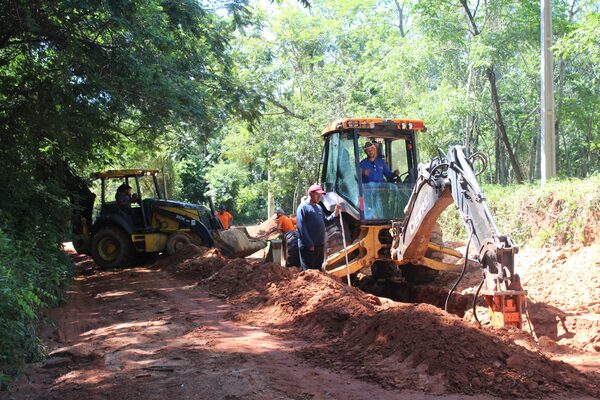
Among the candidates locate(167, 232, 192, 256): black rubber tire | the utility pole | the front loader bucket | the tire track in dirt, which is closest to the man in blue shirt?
the tire track in dirt

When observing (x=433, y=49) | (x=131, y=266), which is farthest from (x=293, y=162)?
(x=131, y=266)

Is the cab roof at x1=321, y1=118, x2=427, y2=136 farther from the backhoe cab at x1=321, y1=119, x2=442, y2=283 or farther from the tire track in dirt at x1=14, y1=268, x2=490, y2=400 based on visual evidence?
the tire track in dirt at x1=14, y1=268, x2=490, y2=400

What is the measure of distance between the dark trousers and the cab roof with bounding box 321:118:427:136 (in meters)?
2.08

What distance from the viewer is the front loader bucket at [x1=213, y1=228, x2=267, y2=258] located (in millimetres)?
15344

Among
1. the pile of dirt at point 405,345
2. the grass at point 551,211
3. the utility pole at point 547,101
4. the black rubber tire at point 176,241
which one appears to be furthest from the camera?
the black rubber tire at point 176,241

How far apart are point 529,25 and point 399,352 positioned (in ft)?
44.2

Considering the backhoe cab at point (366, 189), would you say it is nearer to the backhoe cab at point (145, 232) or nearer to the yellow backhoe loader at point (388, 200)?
the yellow backhoe loader at point (388, 200)

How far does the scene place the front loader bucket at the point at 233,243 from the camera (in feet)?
50.3

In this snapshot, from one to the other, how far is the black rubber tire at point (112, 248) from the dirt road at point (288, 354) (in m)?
6.16

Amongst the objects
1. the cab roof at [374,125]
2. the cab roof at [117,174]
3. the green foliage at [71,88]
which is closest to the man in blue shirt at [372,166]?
the cab roof at [374,125]

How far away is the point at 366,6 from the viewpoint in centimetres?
2802

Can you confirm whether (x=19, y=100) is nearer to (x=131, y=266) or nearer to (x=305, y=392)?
(x=131, y=266)

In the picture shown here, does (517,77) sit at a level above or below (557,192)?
above

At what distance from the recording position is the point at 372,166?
988cm
